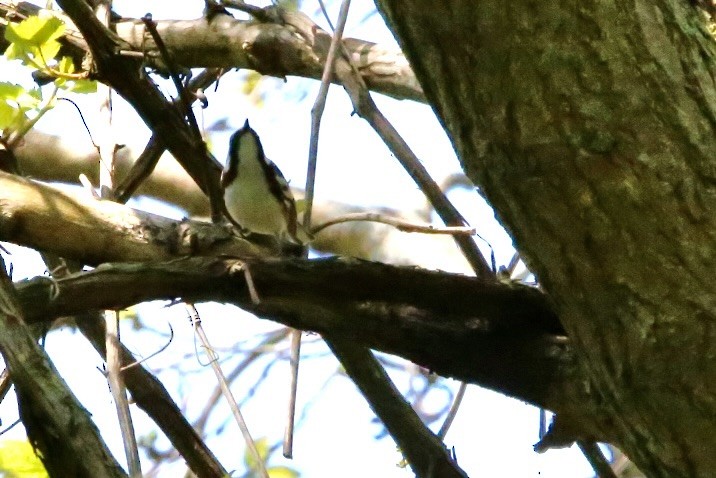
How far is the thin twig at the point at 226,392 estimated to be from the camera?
1428 mm

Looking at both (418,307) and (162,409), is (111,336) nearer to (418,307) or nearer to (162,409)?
(162,409)

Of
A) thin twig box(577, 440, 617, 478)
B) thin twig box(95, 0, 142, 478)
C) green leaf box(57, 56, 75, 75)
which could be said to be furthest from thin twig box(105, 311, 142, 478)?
thin twig box(577, 440, 617, 478)

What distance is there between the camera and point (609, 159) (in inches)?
49.1

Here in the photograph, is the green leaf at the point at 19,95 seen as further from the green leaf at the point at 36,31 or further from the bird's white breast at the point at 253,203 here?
the bird's white breast at the point at 253,203

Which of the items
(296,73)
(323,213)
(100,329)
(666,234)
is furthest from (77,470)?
(323,213)

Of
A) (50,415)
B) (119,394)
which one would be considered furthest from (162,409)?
(50,415)

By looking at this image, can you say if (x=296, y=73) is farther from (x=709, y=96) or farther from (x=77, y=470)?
(x=77, y=470)

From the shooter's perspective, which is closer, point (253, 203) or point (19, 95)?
point (19, 95)

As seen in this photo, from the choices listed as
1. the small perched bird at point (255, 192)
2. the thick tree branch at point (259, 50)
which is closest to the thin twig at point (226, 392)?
the small perched bird at point (255, 192)

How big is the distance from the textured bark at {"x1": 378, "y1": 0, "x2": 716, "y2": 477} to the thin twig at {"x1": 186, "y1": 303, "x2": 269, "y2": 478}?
0.48m

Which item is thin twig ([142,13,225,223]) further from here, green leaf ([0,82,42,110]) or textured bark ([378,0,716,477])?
textured bark ([378,0,716,477])

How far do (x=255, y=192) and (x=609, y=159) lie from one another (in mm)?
1381

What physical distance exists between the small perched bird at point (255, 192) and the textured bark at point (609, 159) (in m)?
1.03

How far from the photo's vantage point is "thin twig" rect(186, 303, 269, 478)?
1.43 m
